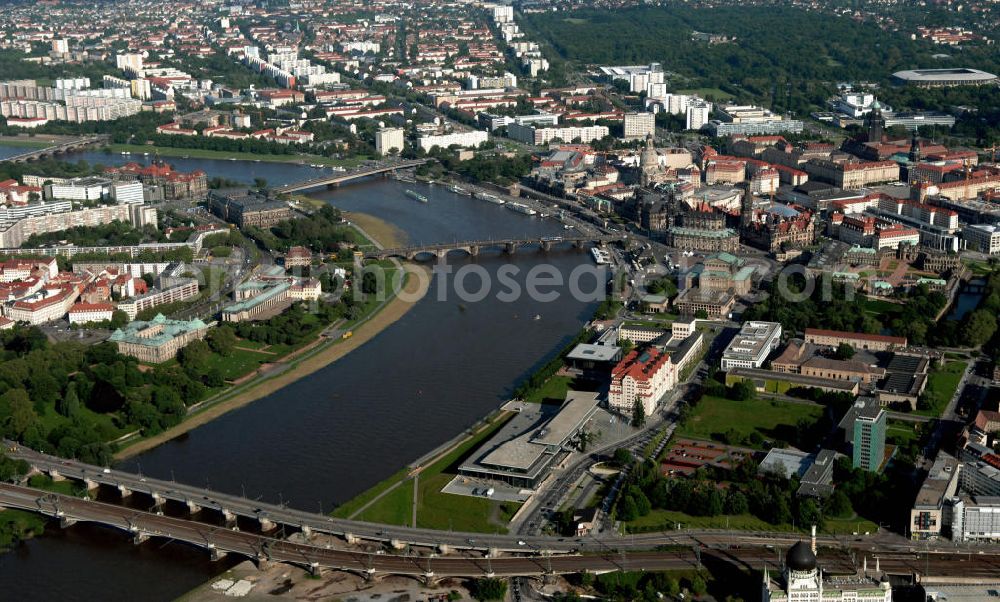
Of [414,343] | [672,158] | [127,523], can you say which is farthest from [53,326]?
[672,158]

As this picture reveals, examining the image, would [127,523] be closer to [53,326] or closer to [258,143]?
[53,326]

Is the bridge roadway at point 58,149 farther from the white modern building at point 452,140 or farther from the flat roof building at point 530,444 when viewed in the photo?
the flat roof building at point 530,444

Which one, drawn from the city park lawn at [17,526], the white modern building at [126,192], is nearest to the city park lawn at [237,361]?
the city park lawn at [17,526]

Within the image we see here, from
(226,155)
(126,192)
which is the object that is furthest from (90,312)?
(226,155)

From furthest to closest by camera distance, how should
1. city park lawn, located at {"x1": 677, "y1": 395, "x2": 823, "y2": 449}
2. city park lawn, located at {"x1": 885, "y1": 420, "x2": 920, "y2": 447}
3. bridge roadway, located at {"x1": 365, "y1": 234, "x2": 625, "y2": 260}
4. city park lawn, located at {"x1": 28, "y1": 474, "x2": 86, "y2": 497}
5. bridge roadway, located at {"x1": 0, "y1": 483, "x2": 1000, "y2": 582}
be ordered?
bridge roadway, located at {"x1": 365, "y1": 234, "x2": 625, "y2": 260} → city park lawn, located at {"x1": 677, "y1": 395, "x2": 823, "y2": 449} → city park lawn, located at {"x1": 885, "y1": 420, "x2": 920, "y2": 447} → city park lawn, located at {"x1": 28, "y1": 474, "x2": 86, "y2": 497} → bridge roadway, located at {"x1": 0, "y1": 483, "x2": 1000, "y2": 582}

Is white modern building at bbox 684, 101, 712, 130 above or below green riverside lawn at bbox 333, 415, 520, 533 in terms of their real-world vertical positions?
below

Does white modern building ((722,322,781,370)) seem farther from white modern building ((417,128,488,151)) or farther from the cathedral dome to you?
white modern building ((417,128,488,151))

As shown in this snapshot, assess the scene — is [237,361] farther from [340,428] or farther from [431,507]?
[431,507]

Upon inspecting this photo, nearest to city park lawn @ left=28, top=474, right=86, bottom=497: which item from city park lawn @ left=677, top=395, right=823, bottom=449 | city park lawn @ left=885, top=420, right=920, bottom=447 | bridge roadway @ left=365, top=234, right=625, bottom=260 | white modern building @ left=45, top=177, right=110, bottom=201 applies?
city park lawn @ left=677, top=395, right=823, bottom=449
